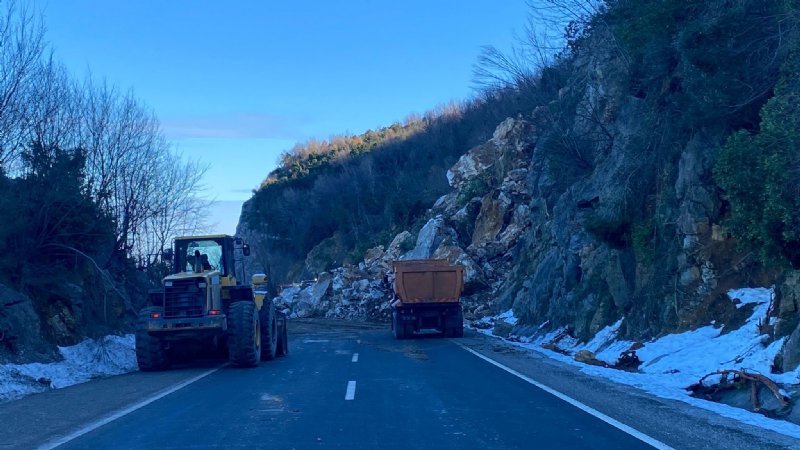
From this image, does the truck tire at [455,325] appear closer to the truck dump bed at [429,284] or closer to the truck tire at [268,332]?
the truck dump bed at [429,284]

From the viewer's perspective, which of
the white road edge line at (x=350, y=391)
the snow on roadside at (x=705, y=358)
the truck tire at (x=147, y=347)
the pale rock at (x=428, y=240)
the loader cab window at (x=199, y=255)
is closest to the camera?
the snow on roadside at (x=705, y=358)

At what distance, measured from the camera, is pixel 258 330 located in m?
20.0

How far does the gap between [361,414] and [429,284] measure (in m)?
19.2

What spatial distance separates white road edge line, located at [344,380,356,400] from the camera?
12.6m

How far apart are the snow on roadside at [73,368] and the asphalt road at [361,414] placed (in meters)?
0.68

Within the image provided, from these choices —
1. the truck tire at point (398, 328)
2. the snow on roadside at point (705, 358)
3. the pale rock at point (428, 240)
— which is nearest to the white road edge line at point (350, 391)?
the snow on roadside at point (705, 358)

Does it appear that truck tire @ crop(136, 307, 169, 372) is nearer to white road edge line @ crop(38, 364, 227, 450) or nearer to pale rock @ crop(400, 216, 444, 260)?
white road edge line @ crop(38, 364, 227, 450)

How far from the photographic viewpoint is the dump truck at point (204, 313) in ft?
59.1

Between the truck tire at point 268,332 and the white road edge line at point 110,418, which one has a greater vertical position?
the truck tire at point 268,332

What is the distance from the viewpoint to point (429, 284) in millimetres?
29828

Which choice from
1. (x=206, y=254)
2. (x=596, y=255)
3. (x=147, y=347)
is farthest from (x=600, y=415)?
(x=596, y=255)

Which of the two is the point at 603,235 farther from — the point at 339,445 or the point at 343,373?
the point at 339,445

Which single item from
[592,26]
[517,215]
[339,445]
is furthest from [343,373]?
[517,215]

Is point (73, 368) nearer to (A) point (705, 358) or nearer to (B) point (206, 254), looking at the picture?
(B) point (206, 254)
